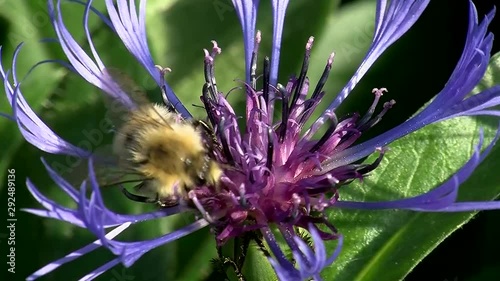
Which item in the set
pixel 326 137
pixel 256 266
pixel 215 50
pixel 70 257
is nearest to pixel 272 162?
pixel 326 137

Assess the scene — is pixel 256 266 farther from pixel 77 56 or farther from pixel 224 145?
pixel 77 56

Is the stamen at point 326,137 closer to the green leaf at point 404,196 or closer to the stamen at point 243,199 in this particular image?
the green leaf at point 404,196

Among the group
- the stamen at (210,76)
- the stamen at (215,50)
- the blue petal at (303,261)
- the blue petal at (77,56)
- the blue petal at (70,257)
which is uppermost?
the blue petal at (77,56)

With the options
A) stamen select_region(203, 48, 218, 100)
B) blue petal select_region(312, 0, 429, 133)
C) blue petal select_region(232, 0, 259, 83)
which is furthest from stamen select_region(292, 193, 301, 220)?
blue petal select_region(232, 0, 259, 83)

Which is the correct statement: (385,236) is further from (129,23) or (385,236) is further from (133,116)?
(129,23)

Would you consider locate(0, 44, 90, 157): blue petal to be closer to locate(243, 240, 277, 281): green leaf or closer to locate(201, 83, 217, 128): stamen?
locate(201, 83, 217, 128): stamen

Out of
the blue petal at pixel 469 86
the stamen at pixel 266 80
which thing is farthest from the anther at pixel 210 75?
the blue petal at pixel 469 86
